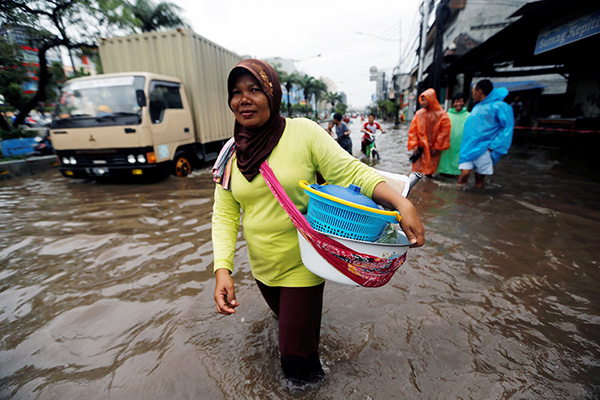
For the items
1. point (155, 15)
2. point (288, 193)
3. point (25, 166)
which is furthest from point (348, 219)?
point (155, 15)

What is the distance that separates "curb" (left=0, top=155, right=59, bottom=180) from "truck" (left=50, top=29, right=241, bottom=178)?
3.42 m

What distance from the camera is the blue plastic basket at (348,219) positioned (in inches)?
41.8

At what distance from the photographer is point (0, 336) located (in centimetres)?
230

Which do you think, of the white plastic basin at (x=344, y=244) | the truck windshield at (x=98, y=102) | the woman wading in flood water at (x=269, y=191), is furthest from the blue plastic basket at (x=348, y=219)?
the truck windshield at (x=98, y=102)

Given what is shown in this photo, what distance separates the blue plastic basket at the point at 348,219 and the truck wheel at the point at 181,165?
6.60 metres

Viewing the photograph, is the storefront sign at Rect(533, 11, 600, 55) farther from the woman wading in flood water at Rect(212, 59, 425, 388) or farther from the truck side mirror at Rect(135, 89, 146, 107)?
the truck side mirror at Rect(135, 89, 146, 107)

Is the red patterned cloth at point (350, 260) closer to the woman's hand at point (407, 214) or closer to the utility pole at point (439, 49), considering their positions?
the woman's hand at point (407, 214)

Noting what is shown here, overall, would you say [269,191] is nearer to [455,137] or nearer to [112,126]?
[455,137]

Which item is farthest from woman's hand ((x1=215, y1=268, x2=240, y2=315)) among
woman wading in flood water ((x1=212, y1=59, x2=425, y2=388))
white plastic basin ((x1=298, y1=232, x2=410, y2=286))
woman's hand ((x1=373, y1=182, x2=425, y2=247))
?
woman's hand ((x1=373, y1=182, x2=425, y2=247))

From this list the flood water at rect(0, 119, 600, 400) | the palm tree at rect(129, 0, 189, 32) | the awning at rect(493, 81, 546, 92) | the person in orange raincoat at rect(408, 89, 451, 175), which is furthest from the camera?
the awning at rect(493, 81, 546, 92)

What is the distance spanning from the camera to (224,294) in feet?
4.85

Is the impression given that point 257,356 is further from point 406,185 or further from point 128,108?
point 128,108

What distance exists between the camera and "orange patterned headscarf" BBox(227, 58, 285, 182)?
1355 millimetres

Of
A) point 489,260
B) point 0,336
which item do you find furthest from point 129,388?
point 489,260
